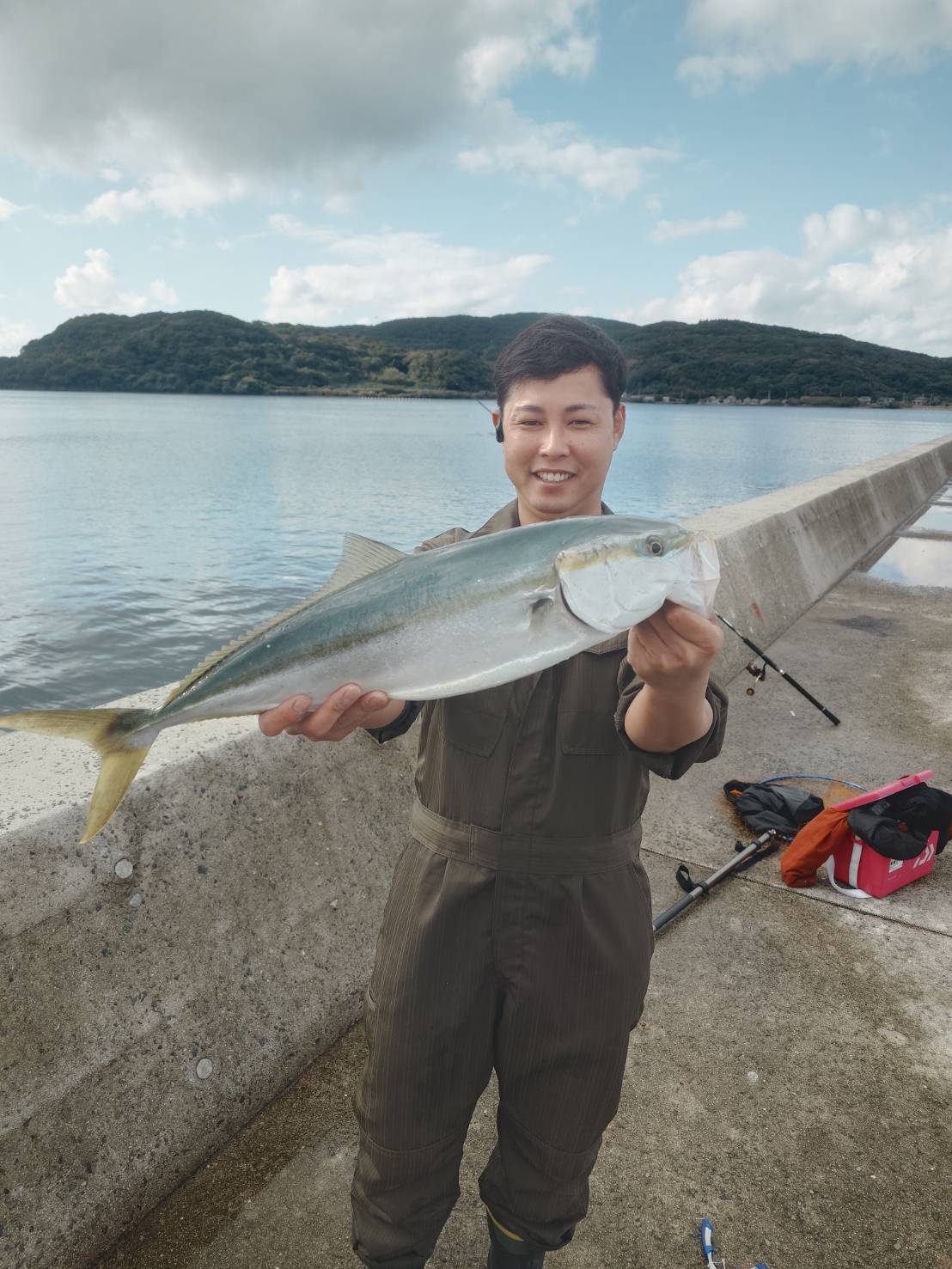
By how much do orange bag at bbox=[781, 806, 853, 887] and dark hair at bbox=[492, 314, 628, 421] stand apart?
242 centimetres

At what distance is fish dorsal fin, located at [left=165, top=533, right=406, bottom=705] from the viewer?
2.16 meters

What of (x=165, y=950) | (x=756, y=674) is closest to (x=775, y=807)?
(x=756, y=674)

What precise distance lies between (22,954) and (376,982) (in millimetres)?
942

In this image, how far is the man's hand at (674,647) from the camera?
1.78m

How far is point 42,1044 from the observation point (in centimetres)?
208

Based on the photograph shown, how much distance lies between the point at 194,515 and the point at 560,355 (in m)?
24.5

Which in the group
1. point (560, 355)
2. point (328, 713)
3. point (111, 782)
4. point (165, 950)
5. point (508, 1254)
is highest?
point (560, 355)

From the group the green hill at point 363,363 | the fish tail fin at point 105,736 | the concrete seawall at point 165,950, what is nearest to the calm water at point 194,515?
the concrete seawall at point 165,950

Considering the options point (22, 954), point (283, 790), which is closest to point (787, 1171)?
point (283, 790)

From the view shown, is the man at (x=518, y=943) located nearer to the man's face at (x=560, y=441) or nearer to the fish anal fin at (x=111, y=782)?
the fish anal fin at (x=111, y=782)

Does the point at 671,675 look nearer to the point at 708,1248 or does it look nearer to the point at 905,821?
the point at 708,1248

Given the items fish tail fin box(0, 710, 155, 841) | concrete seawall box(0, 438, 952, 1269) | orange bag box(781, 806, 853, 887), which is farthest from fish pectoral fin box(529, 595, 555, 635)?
orange bag box(781, 806, 853, 887)

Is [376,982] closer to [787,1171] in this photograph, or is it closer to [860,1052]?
[787,1171]

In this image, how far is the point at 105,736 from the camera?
2.03 meters
